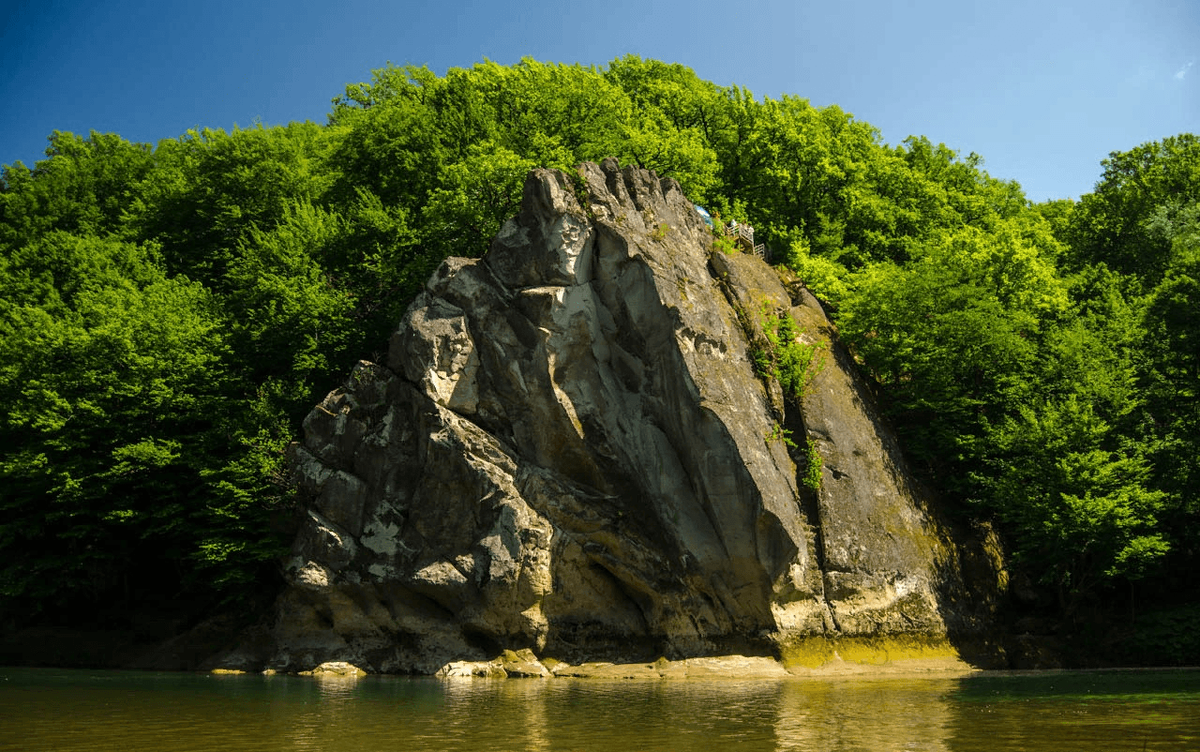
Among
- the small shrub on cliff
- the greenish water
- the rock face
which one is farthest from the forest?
the greenish water

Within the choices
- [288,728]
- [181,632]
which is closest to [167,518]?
[181,632]

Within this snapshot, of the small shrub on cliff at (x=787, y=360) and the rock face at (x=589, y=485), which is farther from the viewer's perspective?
the small shrub on cliff at (x=787, y=360)

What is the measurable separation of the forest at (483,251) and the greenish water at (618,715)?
7.51m

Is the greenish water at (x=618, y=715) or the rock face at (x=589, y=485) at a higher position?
the rock face at (x=589, y=485)

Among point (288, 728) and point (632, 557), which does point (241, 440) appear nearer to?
point (632, 557)

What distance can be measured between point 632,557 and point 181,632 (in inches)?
668

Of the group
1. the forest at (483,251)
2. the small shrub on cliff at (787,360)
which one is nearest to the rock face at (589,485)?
the small shrub on cliff at (787,360)

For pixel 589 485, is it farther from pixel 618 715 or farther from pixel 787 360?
pixel 618 715

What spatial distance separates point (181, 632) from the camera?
→ 31141mm

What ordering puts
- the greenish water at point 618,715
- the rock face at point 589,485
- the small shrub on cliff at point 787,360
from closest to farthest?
1. the greenish water at point 618,715
2. the rock face at point 589,485
3. the small shrub on cliff at point 787,360

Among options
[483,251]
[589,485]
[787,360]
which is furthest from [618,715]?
[483,251]

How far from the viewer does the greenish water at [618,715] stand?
38.0 ft

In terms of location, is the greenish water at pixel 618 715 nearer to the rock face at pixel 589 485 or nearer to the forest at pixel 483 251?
the rock face at pixel 589 485

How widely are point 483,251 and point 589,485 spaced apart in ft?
40.7
